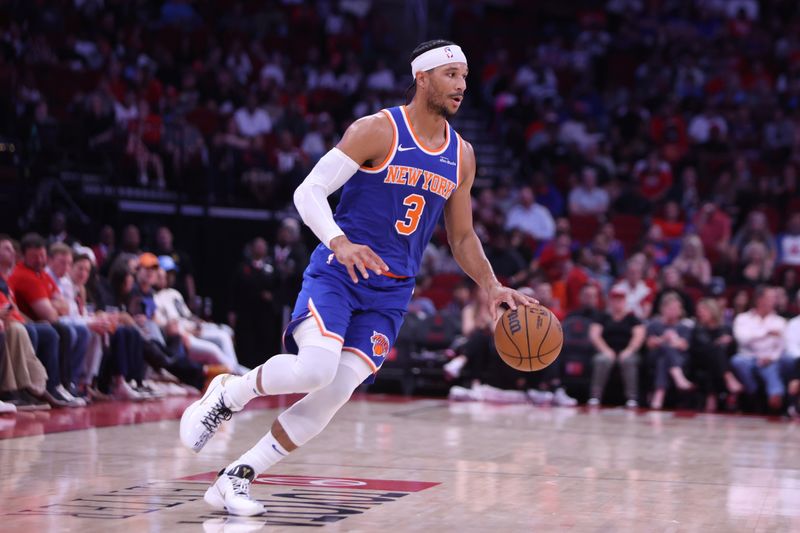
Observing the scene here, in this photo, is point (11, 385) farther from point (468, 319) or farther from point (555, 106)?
point (555, 106)

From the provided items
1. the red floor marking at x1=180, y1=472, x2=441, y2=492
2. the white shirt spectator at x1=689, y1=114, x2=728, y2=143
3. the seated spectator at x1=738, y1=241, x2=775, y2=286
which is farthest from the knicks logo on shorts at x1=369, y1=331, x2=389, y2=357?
the white shirt spectator at x1=689, y1=114, x2=728, y2=143

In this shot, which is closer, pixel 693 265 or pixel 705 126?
pixel 693 265

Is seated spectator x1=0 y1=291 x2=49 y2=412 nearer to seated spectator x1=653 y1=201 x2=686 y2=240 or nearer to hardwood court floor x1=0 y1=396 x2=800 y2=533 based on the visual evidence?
hardwood court floor x1=0 y1=396 x2=800 y2=533

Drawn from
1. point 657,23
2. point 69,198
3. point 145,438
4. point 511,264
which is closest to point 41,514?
point 145,438

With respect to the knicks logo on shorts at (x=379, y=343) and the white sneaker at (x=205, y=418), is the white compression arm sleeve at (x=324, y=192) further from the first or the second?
the white sneaker at (x=205, y=418)

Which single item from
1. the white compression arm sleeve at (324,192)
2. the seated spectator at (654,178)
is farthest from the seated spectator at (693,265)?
the white compression arm sleeve at (324,192)

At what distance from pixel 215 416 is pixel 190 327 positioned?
753 centimetres

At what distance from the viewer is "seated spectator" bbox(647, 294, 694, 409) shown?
12.4 m

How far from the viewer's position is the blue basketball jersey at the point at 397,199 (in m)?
5.08

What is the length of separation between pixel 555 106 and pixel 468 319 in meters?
7.19

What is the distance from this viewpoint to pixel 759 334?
12250mm

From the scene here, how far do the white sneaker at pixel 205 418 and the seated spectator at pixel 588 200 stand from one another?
12413mm

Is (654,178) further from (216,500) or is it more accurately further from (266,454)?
(216,500)

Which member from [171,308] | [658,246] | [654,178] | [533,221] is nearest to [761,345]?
[658,246]
